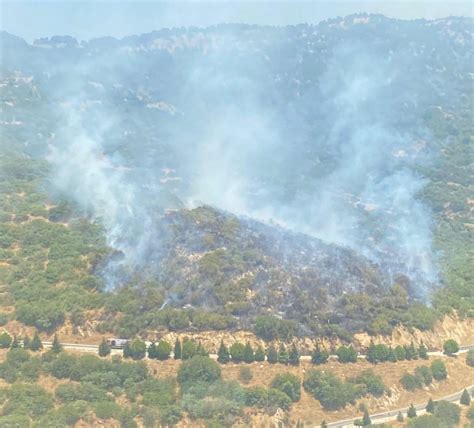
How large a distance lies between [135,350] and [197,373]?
8.32 m

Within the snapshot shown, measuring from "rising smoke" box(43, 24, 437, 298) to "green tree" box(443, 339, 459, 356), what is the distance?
45.2 ft

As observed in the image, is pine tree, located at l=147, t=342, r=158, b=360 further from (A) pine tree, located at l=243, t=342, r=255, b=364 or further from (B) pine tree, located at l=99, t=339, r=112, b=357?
(A) pine tree, located at l=243, t=342, r=255, b=364

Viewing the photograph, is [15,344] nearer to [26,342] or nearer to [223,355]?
[26,342]

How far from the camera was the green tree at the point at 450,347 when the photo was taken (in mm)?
68769

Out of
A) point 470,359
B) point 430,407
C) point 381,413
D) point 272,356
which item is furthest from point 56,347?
point 470,359

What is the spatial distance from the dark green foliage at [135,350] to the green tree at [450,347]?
118 ft

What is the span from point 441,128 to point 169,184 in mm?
84485

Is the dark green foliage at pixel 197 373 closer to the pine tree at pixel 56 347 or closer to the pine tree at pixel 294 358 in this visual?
the pine tree at pixel 294 358

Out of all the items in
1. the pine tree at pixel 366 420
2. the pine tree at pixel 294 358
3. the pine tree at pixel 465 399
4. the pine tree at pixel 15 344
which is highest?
the pine tree at pixel 15 344

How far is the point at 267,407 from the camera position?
56.4 m

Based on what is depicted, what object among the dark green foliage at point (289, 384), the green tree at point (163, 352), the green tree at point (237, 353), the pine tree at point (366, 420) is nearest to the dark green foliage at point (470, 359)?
the pine tree at point (366, 420)

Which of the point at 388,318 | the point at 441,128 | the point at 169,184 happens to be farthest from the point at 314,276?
the point at 441,128

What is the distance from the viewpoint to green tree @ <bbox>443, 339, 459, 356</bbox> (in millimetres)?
68769

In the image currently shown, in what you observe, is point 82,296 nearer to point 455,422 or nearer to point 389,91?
point 455,422
